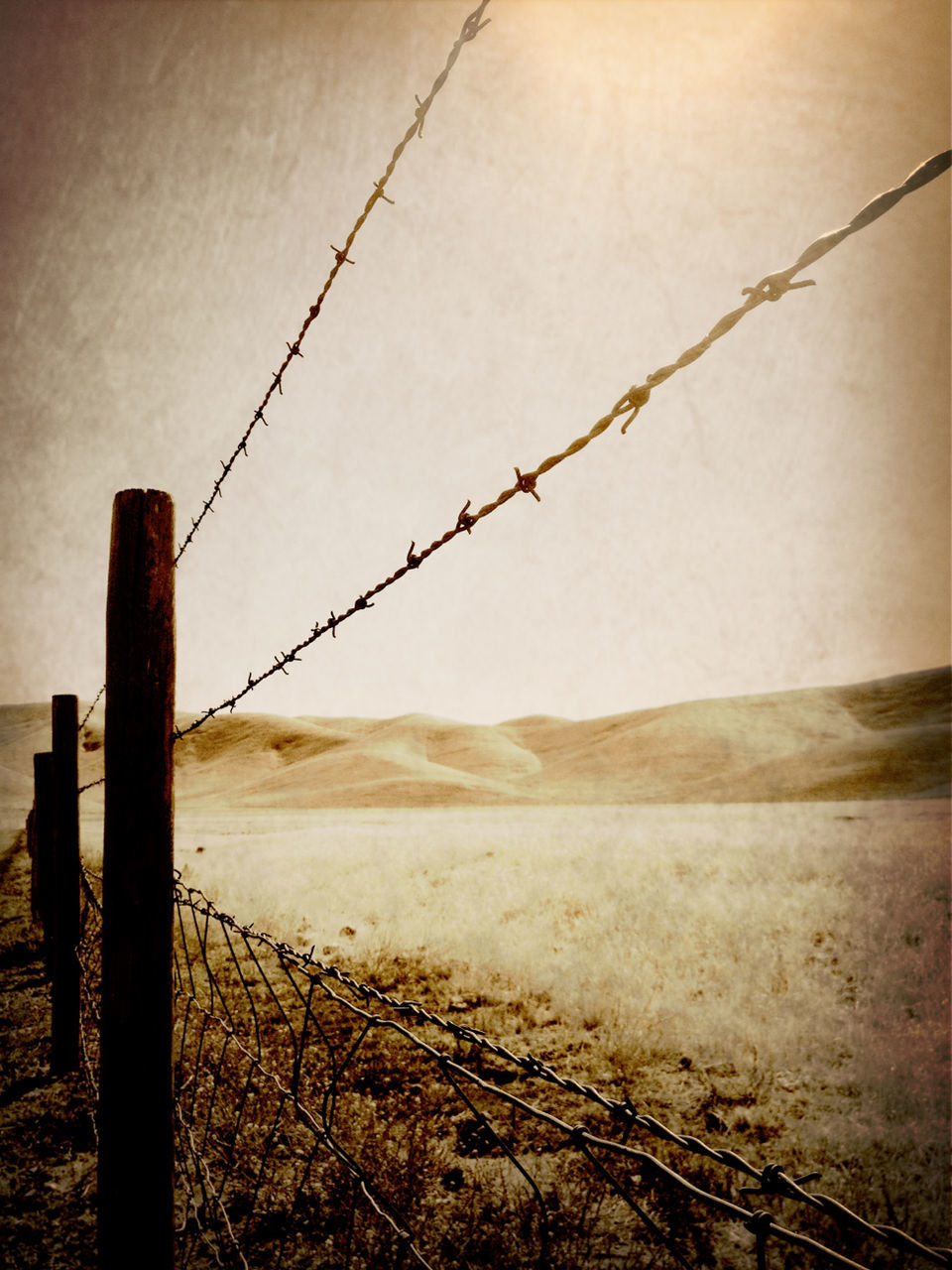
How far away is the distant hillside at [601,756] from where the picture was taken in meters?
46.7

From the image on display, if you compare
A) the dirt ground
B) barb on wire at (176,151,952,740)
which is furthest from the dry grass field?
barb on wire at (176,151,952,740)

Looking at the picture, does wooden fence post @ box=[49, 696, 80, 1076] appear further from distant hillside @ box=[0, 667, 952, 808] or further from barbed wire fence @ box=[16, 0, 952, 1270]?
distant hillside @ box=[0, 667, 952, 808]

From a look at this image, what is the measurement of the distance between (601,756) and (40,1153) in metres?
68.8

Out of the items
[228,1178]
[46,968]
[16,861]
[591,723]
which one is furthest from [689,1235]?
[591,723]

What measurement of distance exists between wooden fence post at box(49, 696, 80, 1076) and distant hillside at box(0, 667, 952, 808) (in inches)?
1517

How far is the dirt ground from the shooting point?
2771mm

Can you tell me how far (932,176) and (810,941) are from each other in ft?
26.5

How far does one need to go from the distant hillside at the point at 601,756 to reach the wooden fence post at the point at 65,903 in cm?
3853

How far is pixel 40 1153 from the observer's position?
3312 millimetres

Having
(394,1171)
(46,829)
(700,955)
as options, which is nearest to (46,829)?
(46,829)

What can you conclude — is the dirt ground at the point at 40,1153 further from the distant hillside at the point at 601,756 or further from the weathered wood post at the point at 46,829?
the distant hillside at the point at 601,756

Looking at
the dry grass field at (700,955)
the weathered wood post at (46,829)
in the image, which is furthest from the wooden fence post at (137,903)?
the weathered wood post at (46,829)

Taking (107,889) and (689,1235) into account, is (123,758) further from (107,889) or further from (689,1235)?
(689,1235)

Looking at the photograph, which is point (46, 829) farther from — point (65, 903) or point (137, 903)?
point (137, 903)
